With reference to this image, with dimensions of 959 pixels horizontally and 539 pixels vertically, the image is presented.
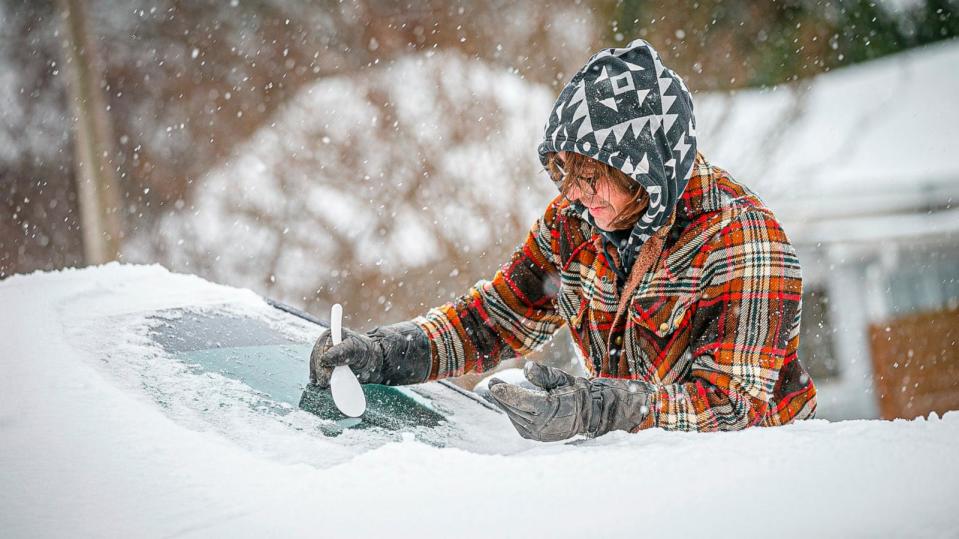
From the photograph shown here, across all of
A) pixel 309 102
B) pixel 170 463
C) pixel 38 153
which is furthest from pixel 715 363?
pixel 38 153

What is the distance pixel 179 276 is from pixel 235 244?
5717mm

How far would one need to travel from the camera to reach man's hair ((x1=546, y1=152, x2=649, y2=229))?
1609mm

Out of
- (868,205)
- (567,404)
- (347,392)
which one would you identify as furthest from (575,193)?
(868,205)

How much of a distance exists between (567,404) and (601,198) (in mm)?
466

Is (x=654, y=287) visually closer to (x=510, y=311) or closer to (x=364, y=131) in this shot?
(x=510, y=311)

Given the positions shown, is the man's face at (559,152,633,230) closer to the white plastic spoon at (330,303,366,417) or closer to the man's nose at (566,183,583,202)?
the man's nose at (566,183,583,202)

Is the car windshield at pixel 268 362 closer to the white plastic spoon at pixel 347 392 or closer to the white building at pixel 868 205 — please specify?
the white plastic spoon at pixel 347 392

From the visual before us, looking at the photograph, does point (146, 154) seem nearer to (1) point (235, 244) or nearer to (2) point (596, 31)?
(1) point (235, 244)

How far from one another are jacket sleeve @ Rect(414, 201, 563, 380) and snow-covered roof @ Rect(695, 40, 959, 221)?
192 inches

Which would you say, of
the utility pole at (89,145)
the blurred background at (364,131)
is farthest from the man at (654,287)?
the utility pole at (89,145)

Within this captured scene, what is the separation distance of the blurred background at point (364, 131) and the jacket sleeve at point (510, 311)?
4.57 m

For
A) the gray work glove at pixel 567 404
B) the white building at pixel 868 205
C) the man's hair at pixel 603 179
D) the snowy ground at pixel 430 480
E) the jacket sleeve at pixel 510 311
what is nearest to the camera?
the snowy ground at pixel 430 480

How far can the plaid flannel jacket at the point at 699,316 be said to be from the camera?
59.9 inches

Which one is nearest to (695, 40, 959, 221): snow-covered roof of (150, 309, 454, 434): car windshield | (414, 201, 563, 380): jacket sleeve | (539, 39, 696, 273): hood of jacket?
(414, 201, 563, 380): jacket sleeve
